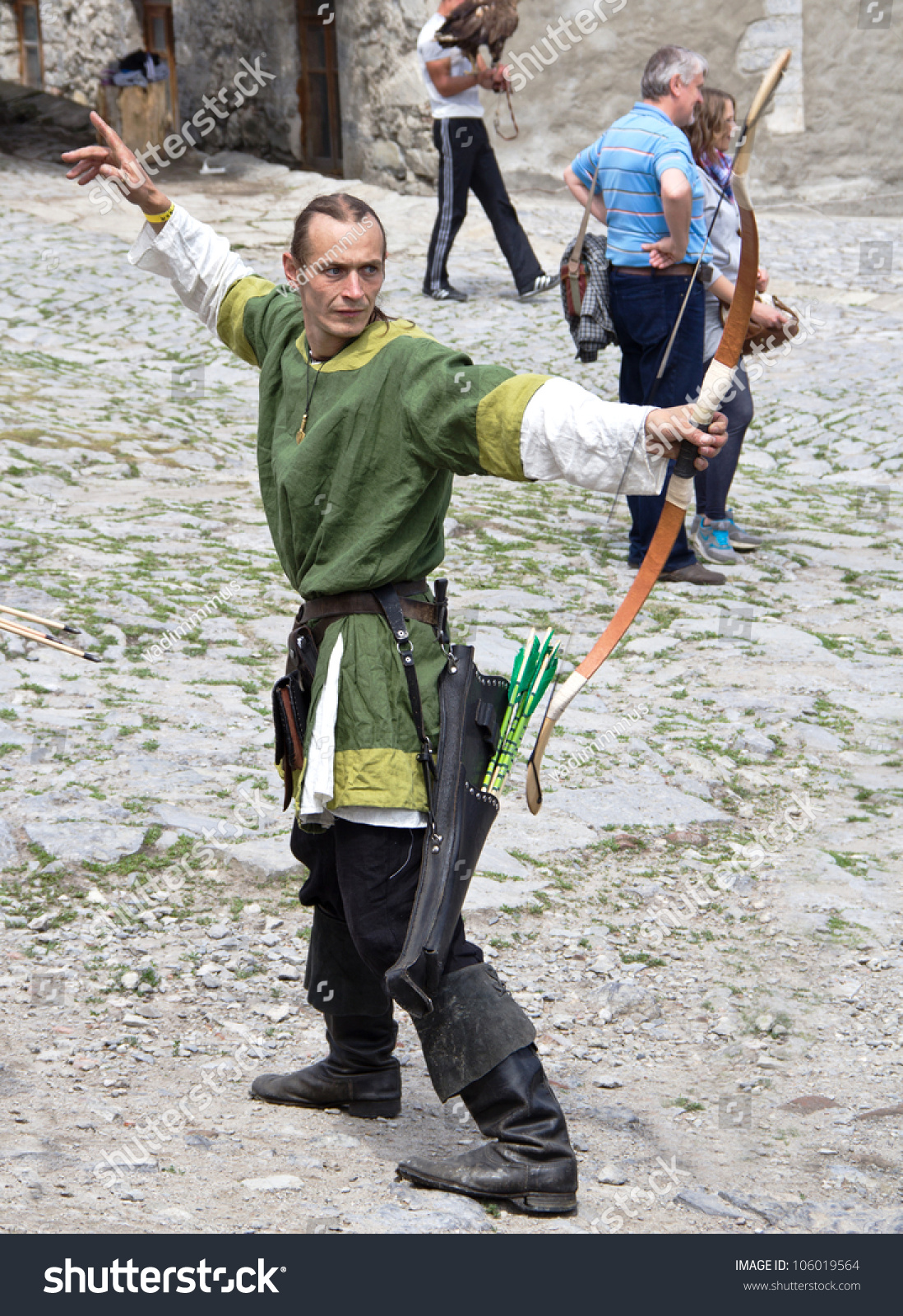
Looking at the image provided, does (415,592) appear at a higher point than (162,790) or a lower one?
higher

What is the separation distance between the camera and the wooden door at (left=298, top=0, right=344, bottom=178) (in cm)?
1530

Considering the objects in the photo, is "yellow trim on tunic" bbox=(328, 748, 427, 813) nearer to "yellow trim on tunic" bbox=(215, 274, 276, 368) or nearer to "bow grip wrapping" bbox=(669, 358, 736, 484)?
"bow grip wrapping" bbox=(669, 358, 736, 484)

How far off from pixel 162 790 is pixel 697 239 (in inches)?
134

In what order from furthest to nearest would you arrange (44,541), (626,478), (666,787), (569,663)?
(44,541), (569,663), (666,787), (626,478)

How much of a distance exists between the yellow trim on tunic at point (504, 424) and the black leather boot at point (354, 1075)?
4.44 ft

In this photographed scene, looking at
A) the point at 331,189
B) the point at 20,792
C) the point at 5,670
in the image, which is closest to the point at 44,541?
the point at 5,670

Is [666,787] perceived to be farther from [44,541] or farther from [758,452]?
[758,452]

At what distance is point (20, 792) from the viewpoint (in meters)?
4.59

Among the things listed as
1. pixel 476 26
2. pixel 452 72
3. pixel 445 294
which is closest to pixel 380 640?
pixel 476 26

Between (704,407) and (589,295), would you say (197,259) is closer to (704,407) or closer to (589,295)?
(704,407)

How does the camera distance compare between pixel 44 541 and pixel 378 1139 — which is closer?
pixel 378 1139

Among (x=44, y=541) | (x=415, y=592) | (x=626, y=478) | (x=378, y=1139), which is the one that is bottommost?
(x=378, y=1139)

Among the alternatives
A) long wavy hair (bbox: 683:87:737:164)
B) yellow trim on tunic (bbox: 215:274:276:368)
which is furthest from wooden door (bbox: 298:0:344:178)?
yellow trim on tunic (bbox: 215:274:276:368)

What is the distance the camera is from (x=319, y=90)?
15.7 metres
